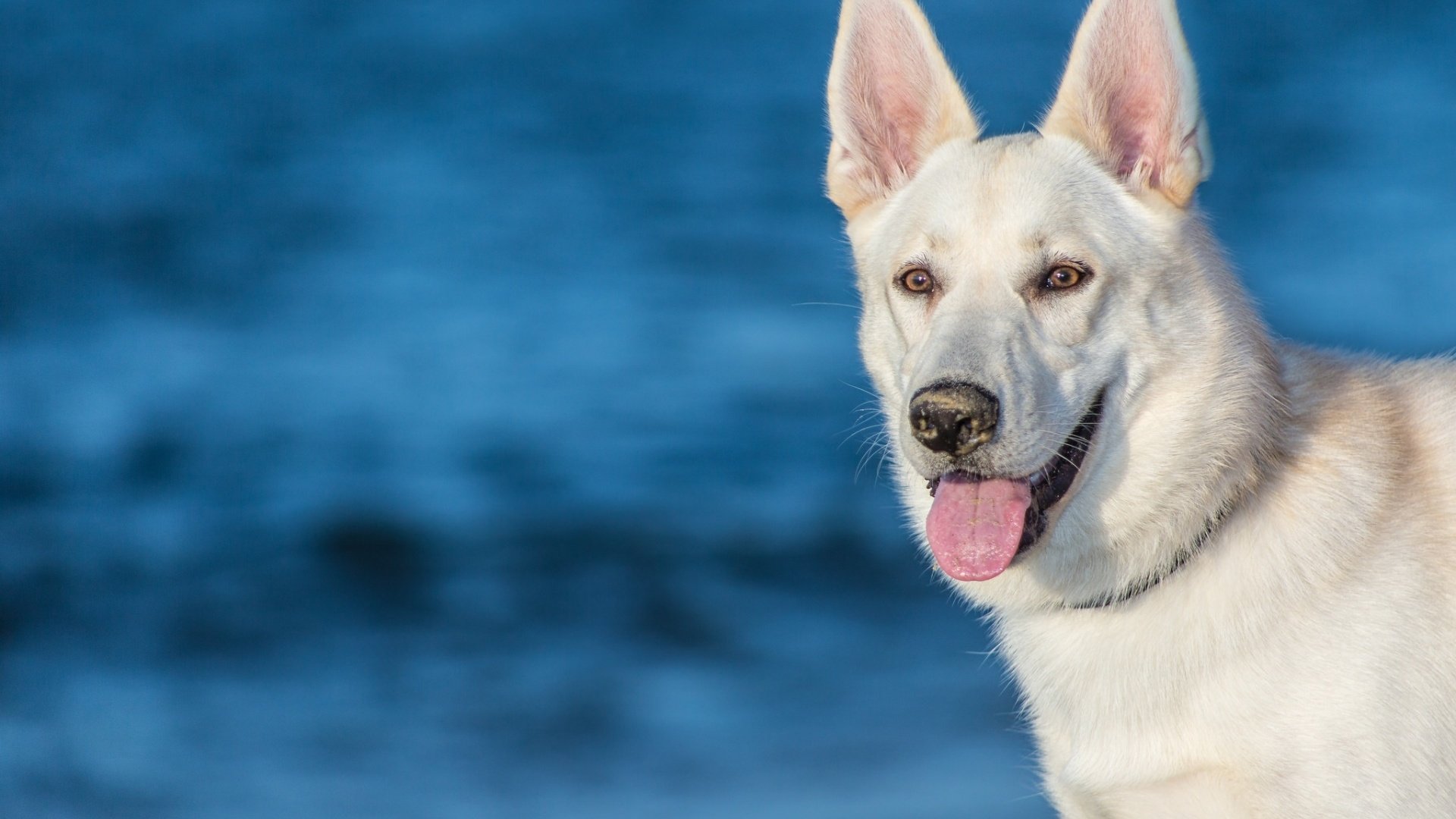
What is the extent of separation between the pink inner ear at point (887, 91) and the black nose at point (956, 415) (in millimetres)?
1388

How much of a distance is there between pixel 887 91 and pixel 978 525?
1769 millimetres

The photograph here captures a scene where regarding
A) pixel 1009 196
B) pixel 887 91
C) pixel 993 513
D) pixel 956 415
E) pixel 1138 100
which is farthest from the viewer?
pixel 887 91

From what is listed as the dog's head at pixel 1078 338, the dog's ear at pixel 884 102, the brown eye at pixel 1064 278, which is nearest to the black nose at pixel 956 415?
the dog's head at pixel 1078 338

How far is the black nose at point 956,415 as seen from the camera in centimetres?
421

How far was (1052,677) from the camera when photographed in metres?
4.67

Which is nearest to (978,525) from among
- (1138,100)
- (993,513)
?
(993,513)

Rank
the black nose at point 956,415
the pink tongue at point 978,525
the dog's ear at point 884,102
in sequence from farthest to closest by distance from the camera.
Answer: the dog's ear at point 884,102 → the pink tongue at point 978,525 → the black nose at point 956,415

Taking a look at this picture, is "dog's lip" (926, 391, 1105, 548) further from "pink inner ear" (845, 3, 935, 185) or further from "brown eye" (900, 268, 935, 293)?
"pink inner ear" (845, 3, 935, 185)

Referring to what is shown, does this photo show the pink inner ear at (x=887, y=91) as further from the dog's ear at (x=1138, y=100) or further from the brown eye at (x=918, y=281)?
the brown eye at (x=918, y=281)

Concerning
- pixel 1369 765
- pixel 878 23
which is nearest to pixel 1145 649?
pixel 1369 765

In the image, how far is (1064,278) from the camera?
456cm

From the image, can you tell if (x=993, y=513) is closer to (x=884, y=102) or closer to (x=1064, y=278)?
(x=1064, y=278)

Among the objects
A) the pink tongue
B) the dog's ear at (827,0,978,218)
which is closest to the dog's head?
the pink tongue

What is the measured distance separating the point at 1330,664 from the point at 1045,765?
1.11 metres
